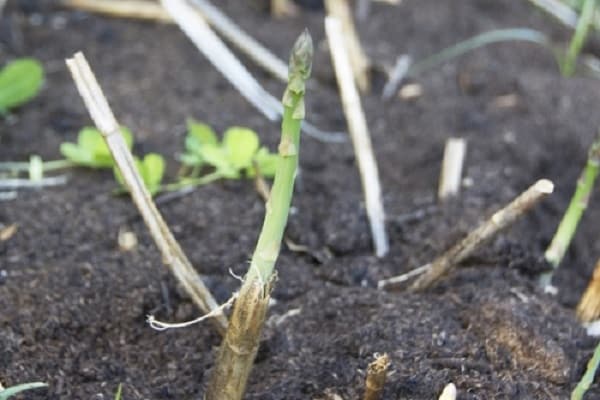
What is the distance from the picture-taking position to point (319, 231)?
1426mm

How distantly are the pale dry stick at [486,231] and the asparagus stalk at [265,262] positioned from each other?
1.09 feet

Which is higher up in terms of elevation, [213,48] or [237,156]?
[213,48]

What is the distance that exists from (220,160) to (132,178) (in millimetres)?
451

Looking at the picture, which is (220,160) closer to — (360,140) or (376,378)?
(360,140)

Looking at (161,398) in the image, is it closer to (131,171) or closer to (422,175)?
(131,171)

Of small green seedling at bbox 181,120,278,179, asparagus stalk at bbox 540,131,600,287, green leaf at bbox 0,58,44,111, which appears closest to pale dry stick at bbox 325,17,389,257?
small green seedling at bbox 181,120,278,179

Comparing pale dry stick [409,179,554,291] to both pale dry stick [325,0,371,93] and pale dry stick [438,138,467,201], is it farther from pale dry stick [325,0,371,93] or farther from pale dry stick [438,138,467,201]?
pale dry stick [325,0,371,93]

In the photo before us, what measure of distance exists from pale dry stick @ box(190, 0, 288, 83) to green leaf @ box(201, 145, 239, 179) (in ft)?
1.36

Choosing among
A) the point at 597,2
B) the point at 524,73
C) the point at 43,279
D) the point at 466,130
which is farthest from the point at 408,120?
the point at 43,279

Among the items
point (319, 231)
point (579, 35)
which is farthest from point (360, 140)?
point (579, 35)

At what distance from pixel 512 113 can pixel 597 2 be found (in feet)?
1.28

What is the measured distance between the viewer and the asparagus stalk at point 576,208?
120 centimetres

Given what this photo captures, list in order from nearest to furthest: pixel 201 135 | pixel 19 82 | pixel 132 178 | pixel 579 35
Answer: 1. pixel 132 178
2. pixel 201 135
3. pixel 19 82
4. pixel 579 35

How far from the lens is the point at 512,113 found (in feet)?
5.96
